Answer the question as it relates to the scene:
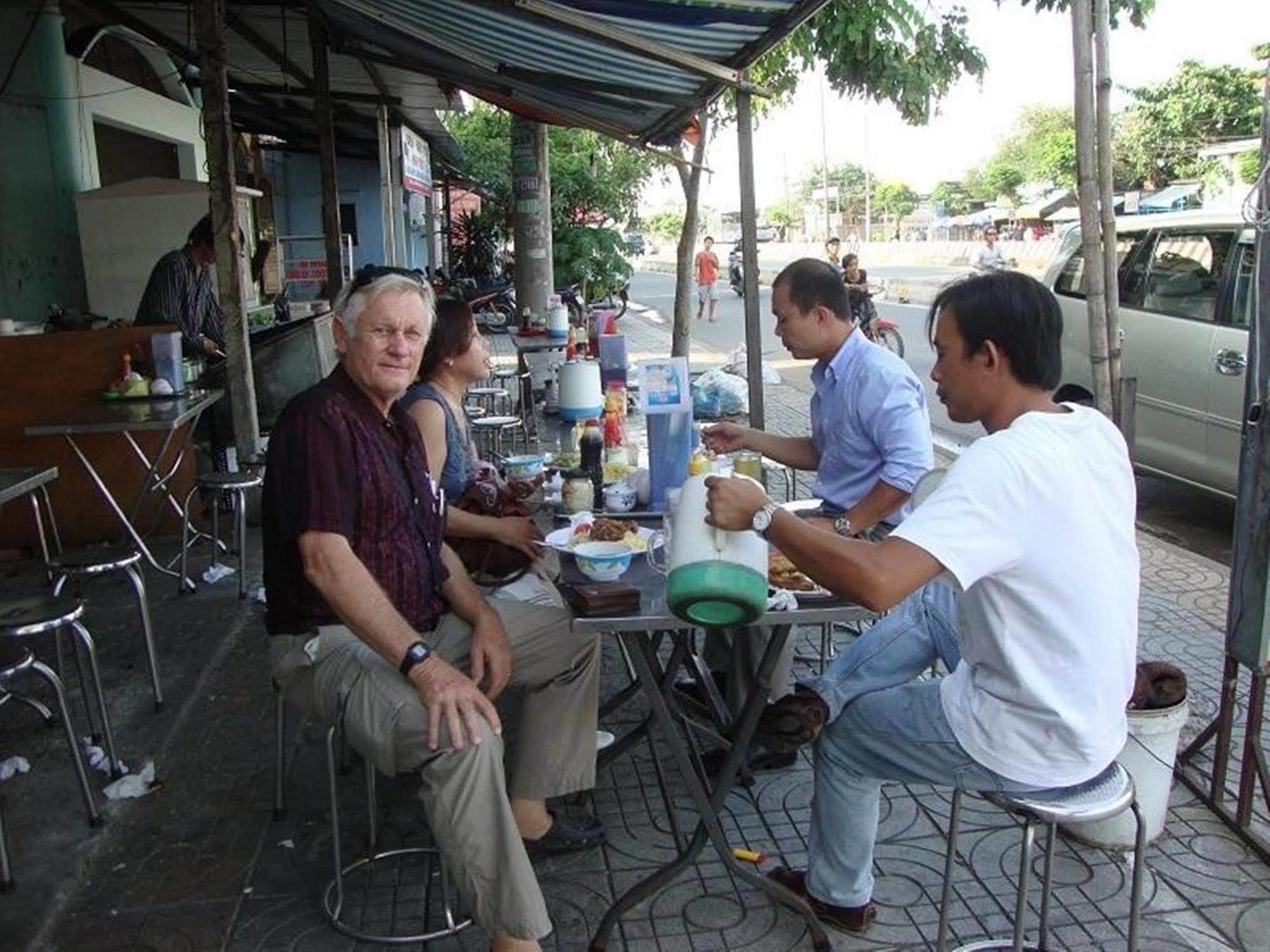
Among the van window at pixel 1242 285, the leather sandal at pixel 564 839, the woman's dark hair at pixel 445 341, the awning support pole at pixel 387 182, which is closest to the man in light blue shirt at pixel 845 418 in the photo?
the leather sandal at pixel 564 839

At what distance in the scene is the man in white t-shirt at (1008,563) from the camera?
5.95 ft

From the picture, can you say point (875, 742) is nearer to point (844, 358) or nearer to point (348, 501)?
point (348, 501)

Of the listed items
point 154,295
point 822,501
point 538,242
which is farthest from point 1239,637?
point 538,242

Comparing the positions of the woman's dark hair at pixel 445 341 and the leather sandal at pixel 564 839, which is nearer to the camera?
the leather sandal at pixel 564 839

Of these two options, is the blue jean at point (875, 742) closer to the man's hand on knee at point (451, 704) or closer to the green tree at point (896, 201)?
the man's hand on knee at point (451, 704)

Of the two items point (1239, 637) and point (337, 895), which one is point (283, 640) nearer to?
point (337, 895)

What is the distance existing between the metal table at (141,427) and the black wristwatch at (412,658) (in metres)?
2.55

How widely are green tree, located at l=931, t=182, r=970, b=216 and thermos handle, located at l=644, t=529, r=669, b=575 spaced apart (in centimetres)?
7100

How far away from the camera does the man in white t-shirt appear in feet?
5.95

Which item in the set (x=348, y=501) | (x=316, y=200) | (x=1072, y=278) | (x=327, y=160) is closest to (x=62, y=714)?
(x=348, y=501)

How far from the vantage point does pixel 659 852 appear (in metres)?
2.89

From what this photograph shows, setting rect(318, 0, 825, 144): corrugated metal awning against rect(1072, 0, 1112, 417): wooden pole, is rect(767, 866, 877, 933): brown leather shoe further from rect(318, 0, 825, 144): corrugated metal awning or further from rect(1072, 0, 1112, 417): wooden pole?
rect(318, 0, 825, 144): corrugated metal awning

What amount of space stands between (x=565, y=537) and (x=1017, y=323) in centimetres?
132

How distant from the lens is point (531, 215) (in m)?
9.46
